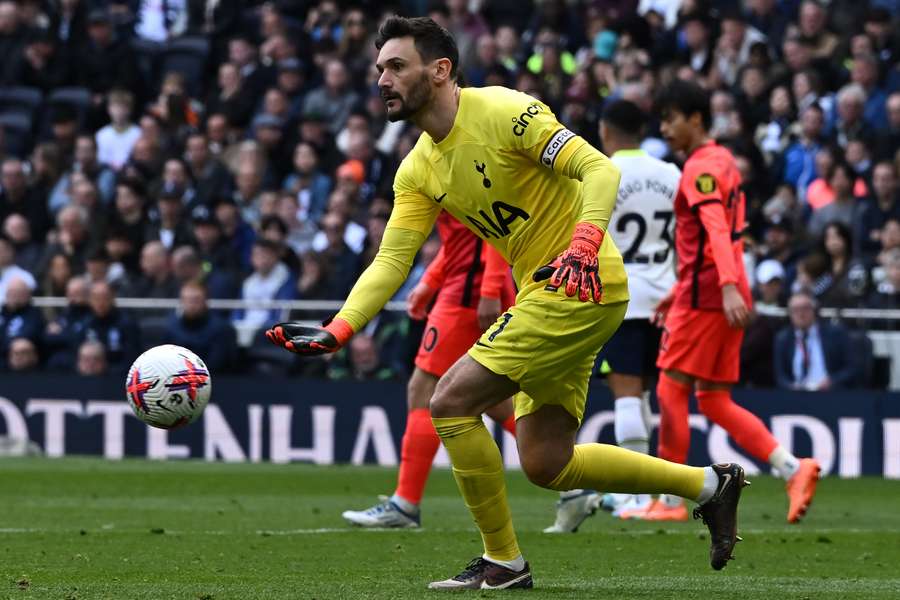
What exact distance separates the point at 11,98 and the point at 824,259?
38.7 ft

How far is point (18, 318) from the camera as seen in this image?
1828cm

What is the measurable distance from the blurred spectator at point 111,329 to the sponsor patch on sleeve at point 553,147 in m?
11.5

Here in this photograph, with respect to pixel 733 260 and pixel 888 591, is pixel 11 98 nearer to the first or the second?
pixel 733 260

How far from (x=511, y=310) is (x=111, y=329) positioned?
11536mm

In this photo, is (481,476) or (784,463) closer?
(481,476)

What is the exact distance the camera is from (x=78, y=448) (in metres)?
17.2

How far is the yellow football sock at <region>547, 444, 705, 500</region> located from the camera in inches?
279

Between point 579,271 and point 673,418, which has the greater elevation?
point 579,271

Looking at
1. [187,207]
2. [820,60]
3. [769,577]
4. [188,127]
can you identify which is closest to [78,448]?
[187,207]

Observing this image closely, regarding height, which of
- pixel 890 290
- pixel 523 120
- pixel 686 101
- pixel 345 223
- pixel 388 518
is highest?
pixel 686 101

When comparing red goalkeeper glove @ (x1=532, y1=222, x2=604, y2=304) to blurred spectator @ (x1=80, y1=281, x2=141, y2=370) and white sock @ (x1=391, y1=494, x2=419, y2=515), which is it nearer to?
white sock @ (x1=391, y1=494, x2=419, y2=515)

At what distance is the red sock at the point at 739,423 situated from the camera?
34.6ft

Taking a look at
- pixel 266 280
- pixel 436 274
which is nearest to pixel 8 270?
pixel 266 280

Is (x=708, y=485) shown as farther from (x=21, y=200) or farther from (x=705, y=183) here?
(x=21, y=200)
